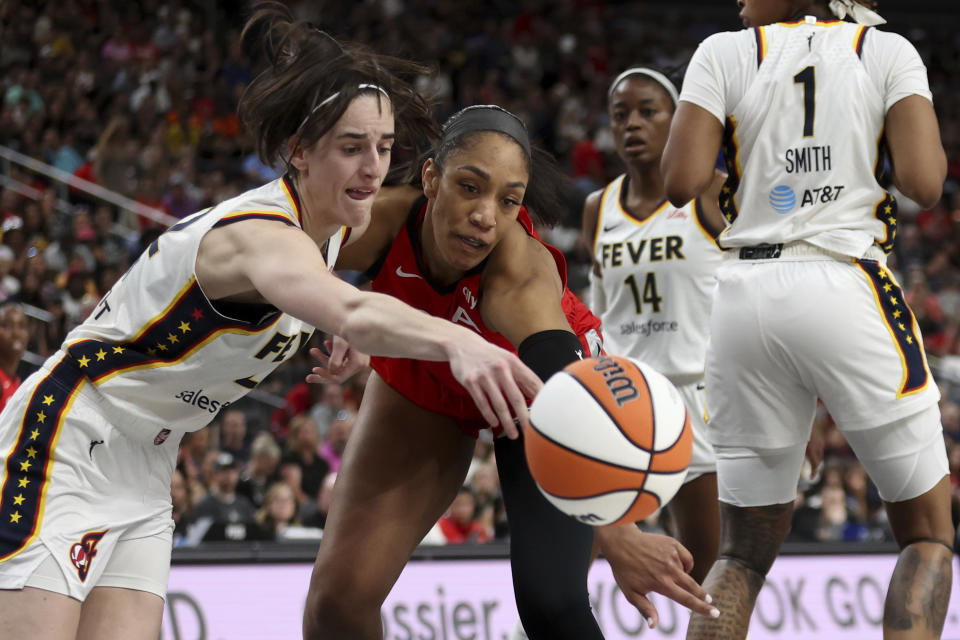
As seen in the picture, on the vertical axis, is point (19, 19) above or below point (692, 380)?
above

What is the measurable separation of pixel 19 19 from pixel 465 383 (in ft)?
44.5

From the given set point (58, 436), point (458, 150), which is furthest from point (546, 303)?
point (58, 436)

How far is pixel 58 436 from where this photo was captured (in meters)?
2.96

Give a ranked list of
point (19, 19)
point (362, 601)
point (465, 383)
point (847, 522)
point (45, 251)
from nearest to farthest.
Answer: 1. point (465, 383)
2. point (362, 601)
3. point (847, 522)
4. point (45, 251)
5. point (19, 19)

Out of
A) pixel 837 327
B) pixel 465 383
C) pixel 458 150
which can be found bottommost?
pixel 465 383

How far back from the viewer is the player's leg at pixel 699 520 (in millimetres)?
4895

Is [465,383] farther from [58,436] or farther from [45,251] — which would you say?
[45,251]

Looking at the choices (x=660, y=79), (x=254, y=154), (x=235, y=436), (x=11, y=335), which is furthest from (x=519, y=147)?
(x=254, y=154)

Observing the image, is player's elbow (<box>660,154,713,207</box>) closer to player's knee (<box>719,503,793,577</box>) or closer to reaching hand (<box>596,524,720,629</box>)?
player's knee (<box>719,503,793,577</box>)

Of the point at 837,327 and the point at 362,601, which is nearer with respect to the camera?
the point at 837,327

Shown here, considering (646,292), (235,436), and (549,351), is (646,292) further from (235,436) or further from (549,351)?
(235,436)

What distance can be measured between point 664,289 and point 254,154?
900 cm

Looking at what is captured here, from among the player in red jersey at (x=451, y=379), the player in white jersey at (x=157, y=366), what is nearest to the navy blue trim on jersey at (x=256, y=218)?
the player in white jersey at (x=157, y=366)

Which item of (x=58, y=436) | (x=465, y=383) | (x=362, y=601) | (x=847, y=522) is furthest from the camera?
(x=847, y=522)
